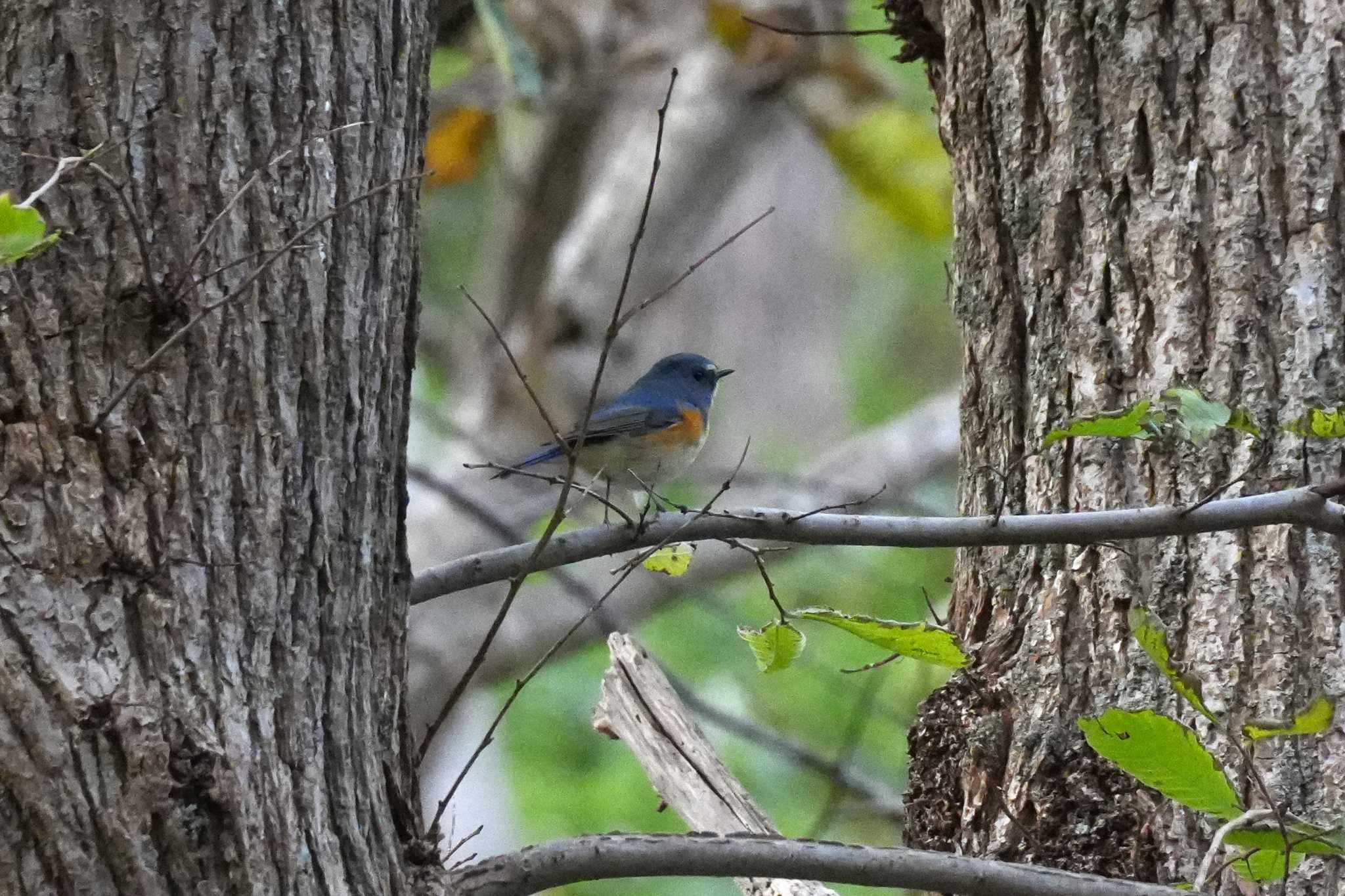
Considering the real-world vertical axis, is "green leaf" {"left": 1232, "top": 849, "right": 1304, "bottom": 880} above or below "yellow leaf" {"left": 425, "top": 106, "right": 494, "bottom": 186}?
below

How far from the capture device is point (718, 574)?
27.6 ft

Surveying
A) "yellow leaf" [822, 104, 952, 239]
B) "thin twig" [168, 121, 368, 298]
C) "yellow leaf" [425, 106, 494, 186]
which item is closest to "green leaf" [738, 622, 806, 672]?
"thin twig" [168, 121, 368, 298]

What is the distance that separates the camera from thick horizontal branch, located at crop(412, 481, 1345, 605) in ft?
6.66

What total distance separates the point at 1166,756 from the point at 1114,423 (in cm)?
48

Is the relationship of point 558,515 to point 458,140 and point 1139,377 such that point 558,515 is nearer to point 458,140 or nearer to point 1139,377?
point 1139,377

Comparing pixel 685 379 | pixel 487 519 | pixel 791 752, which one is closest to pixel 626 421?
pixel 685 379

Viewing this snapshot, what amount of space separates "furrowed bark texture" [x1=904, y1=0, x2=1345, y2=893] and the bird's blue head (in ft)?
8.94

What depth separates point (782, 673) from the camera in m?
8.12

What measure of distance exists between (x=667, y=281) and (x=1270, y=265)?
5700 millimetres

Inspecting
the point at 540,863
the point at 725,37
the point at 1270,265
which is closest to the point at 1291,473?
the point at 1270,265

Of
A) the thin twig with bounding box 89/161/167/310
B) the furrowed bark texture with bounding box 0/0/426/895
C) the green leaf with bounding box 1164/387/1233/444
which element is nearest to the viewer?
the furrowed bark texture with bounding box 0/0/426/895

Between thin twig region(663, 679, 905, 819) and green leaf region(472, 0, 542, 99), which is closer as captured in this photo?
green leaf region(472, 0, 542, 99)

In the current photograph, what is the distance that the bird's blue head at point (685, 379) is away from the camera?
19.8 feet

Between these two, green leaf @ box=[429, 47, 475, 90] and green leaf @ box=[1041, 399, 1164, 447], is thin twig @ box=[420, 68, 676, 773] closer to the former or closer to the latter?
green leaf @ box=[1041, 399, 1164, 447]
